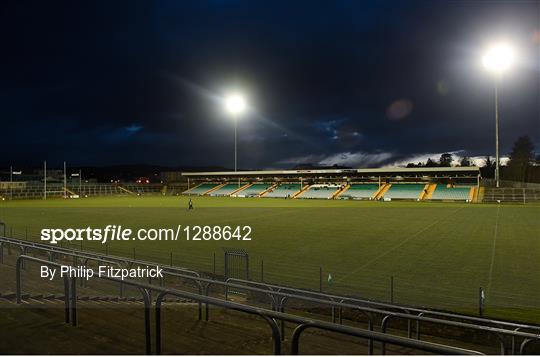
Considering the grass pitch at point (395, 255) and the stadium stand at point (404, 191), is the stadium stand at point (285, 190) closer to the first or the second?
the stadium stand at point (404, 191)

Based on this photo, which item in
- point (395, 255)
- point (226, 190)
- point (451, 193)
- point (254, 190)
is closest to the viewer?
point (395, 255)

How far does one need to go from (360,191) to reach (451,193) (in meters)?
15.3

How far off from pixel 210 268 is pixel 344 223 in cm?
1866

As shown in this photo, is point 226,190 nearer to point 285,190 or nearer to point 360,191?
point 285,190

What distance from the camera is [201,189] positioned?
91312 millimetres

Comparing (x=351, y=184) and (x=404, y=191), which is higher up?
(x=351, y=184)

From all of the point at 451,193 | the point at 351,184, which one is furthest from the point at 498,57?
the point at 351,184

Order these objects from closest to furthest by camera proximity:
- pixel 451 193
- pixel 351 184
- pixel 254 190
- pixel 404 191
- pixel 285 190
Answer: pixel 451 193
pixel 404 191
pixel 351 184
pixel 285 190
pixel 254 190

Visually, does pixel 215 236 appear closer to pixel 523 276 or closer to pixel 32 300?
pixel 523 276

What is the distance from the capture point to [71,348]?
5.30m

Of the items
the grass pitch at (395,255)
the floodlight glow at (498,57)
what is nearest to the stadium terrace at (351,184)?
the floodlight glow at (498,57)

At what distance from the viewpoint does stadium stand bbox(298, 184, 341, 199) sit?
74.5 meters

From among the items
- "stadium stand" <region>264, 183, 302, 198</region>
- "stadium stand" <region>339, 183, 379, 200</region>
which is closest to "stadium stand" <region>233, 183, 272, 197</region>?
"stadium stand" <region>264, 183, 302, 198</region>

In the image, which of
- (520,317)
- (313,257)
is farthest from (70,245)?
(520,317)
